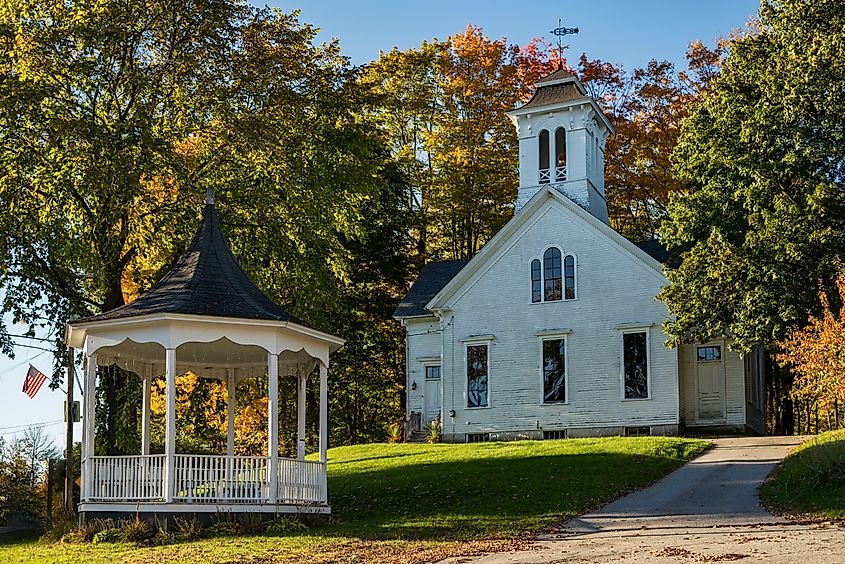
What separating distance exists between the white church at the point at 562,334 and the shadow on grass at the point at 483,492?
6.88 m

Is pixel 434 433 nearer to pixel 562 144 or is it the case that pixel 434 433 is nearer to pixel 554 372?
pixel 554 372

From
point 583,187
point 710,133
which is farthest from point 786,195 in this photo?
point 583,187

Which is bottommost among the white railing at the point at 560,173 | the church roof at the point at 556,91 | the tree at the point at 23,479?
the tree at the point at 23,479

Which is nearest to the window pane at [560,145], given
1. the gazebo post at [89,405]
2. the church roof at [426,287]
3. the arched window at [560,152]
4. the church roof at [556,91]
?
the arched window at [560,152]

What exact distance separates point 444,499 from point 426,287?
17974 mm

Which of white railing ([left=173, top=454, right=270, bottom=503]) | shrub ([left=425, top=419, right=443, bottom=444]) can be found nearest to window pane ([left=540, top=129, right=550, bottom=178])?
shrub ([left=425, top=419, right=443, bottom=444])

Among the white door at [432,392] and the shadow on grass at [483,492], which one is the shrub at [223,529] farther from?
the white door at [432,392]

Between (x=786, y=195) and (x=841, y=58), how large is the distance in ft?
12.5

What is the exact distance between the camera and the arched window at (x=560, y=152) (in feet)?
118

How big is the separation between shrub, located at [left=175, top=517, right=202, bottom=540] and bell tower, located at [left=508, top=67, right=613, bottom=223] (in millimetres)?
19969

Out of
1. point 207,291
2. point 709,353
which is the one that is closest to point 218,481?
point 207,291

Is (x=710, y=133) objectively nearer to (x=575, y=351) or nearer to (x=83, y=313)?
(x=575, y=351)

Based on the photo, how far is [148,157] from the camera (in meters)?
22.6

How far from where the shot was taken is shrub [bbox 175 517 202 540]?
17062mm
